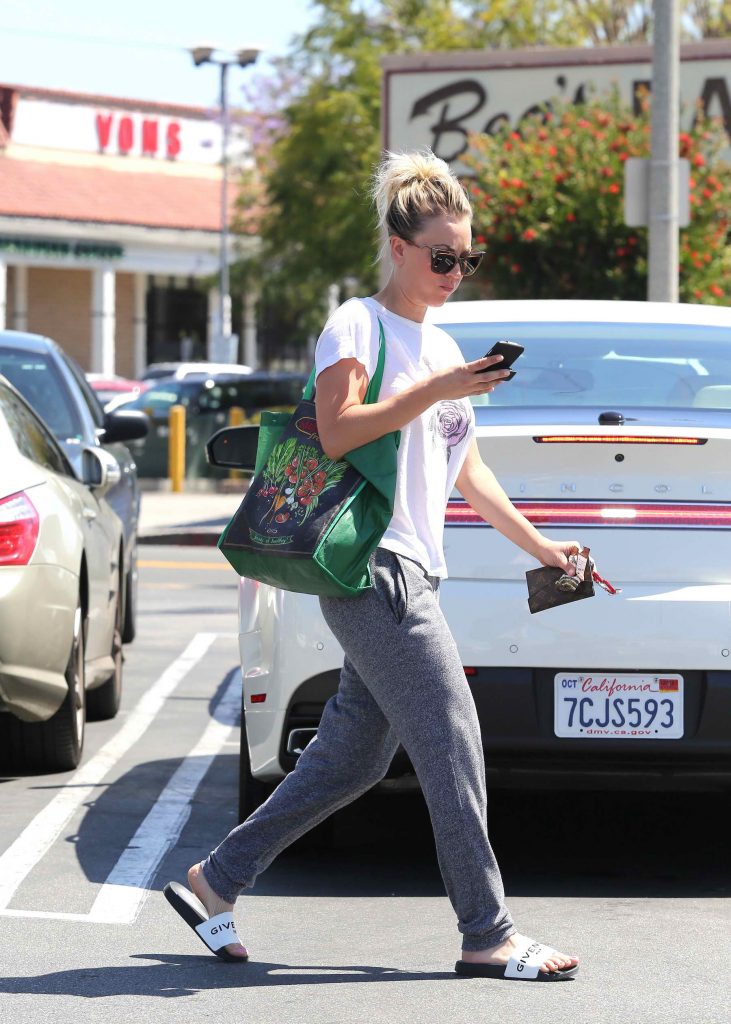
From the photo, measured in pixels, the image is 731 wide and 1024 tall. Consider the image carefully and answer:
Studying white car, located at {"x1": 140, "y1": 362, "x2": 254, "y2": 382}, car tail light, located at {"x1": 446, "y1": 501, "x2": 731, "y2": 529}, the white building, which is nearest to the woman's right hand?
car tail light, located at {"x1": 446, "y1": 501, "x2": 731, "y2": 529}

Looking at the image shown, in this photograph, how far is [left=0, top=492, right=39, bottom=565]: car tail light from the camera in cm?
663

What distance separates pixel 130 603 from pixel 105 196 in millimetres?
38373

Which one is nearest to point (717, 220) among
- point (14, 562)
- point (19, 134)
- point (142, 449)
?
point (142, 449)

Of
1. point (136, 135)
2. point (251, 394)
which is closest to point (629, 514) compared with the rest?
point (251, 394)

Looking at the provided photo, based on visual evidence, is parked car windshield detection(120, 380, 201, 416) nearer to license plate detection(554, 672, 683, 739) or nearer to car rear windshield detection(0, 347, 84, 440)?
car rear windshield detection(0, 347, 84, 440)

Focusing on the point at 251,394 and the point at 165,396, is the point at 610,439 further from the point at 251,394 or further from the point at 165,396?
the point at 251,394

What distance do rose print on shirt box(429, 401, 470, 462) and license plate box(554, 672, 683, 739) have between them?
3.22ft

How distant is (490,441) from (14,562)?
197 centimetres

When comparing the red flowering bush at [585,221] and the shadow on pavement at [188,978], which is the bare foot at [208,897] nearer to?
the shadow on pavement at [188,978]

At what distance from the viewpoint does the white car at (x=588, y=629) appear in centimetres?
525

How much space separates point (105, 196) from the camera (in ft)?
157

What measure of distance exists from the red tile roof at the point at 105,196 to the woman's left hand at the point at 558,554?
41.4m

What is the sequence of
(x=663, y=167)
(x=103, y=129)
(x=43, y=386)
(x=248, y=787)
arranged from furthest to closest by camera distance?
(x=103, y=129), (x=663, y=167), (x=43, y=386), (x=248, y=787)

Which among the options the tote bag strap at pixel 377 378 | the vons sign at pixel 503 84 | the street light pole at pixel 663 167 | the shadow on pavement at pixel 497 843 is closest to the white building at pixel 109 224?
the vons sign at pixel 503 84
